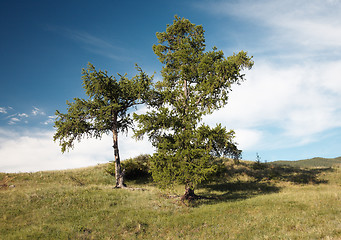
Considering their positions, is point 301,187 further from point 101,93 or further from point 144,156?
point 101,93

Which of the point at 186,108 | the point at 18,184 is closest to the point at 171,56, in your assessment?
A: the point at 186,108

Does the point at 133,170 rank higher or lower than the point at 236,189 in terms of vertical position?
higher

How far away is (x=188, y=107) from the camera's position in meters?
19.2

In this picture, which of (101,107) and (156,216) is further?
(101,107)

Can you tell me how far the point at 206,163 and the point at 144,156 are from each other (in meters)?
19.1

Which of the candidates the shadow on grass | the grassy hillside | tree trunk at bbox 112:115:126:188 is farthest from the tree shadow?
tree trunk at bbox 112:115:126:188

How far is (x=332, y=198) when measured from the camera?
1616 cm

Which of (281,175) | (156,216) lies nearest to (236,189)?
(281,175)

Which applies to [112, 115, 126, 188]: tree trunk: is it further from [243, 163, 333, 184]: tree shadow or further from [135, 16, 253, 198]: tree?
[243, 163, 333, 184]: tree shadow

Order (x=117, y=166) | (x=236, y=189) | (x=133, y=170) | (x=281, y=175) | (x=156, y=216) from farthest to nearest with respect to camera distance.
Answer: (x=133, y=170)
(x=281, y=175)
(x=117, y=166)
(x=236, y=189)
(x=156, y=216)

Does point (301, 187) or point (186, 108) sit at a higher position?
point (186, 108)

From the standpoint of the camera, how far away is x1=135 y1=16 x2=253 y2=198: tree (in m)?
17.6

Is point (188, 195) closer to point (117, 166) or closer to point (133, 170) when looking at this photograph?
point (117, 166)

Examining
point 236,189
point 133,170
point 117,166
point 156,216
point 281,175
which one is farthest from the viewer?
point 133,170
